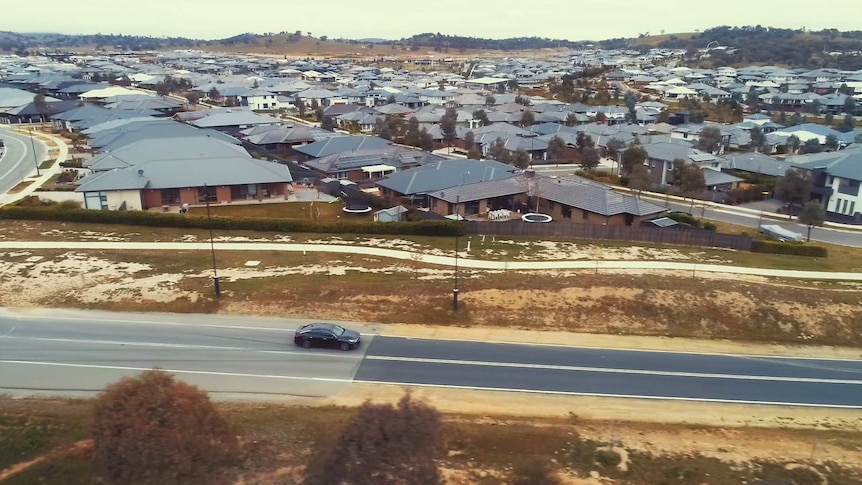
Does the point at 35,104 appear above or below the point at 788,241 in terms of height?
above

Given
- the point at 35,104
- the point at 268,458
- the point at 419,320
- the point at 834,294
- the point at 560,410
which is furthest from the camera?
the point at 35,104

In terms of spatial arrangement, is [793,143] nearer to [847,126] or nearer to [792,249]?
[847,126]

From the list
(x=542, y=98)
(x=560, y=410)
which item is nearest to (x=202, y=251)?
(x=560, y=410)

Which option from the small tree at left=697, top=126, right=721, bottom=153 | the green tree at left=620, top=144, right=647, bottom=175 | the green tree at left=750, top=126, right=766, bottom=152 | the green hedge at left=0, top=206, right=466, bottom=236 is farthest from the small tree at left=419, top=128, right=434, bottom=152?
the green tree at left=750, top=126, right=766, bottom=152

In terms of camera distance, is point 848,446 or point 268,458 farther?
point 848,446

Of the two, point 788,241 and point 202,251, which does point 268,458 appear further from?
point 788,241

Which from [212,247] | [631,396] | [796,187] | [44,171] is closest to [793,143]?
[796,187]

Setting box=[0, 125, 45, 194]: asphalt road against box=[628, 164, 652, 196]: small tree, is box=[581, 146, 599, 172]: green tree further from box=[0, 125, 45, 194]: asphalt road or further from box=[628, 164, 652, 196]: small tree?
box=[0, 125, 45, 194]: asphalt road

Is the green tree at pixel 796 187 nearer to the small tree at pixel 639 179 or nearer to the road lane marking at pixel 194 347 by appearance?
the small tree at pixel 639 179
